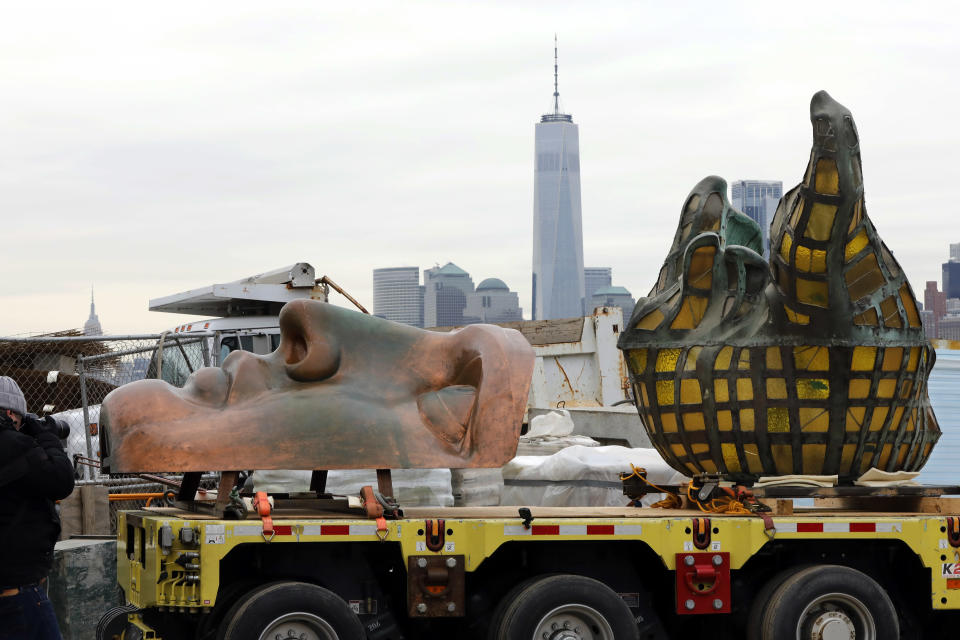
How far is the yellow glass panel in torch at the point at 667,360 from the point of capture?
28.4 ft

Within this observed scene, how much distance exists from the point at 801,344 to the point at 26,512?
15.6ft

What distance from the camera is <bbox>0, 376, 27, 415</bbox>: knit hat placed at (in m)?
6.68

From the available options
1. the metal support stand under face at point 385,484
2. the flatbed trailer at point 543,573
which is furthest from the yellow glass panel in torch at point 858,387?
the metal support stand under face at point 385,484

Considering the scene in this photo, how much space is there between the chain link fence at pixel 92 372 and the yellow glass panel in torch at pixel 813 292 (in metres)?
5.54

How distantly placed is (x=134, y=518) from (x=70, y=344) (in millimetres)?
7164

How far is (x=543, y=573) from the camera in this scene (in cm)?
768

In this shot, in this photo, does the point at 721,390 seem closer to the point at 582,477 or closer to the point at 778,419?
the point at 778,419

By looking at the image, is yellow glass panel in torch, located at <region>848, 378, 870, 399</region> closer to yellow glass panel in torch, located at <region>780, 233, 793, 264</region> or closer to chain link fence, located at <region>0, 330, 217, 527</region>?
yellow glass panel in torch, located at <region>780, 233, 793, 264</region>

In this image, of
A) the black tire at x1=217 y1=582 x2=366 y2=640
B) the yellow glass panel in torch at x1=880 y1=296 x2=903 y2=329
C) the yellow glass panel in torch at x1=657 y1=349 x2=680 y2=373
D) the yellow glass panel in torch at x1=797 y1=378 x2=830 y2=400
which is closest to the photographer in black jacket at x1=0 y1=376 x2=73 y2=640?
the black tire at x1=217 y1=582 x2=366 y2=640

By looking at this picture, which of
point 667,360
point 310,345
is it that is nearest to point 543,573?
point 667,360

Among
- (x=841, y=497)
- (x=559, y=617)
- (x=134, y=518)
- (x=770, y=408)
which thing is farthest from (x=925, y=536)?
(x=134, y=518)

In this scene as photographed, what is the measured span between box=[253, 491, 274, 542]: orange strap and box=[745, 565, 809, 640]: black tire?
299 cm

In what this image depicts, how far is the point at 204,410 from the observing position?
773 centimetres

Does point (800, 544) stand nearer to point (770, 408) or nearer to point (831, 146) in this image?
point (770, 408)
